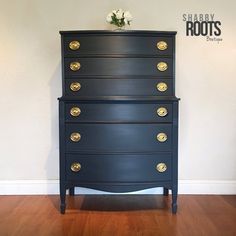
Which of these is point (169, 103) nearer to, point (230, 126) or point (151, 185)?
point (151, 185)

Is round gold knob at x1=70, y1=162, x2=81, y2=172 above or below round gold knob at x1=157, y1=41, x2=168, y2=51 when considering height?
below

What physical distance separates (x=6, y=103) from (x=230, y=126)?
6.81 ft

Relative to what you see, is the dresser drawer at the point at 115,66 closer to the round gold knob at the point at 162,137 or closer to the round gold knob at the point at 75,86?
the round gold knob at the point at 75,86

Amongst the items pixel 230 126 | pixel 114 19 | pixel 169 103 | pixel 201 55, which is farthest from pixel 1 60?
pixel 230 126

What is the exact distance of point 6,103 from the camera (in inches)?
109

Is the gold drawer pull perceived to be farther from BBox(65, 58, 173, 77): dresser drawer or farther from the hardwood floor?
the hardwood floor

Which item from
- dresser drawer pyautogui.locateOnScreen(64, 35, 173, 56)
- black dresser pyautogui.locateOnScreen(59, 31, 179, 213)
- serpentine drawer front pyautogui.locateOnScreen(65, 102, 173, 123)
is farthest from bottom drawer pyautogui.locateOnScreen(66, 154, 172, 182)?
dresser drawer pyautogui.locateOnScreen(64, 35, 173, 56)

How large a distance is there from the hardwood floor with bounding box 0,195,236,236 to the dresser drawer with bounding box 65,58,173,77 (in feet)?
3.52

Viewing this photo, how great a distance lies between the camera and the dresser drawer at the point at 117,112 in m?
2.25

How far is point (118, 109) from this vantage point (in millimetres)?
2252

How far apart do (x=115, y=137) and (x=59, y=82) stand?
2.85 feet

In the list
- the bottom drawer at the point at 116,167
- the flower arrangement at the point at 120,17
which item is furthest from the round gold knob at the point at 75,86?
→ the flower arrangement at the point at 120,17

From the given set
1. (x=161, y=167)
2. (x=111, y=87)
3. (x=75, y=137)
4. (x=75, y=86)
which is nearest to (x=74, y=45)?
(x=75, y=86)

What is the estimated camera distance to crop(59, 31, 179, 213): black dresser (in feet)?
7.32
